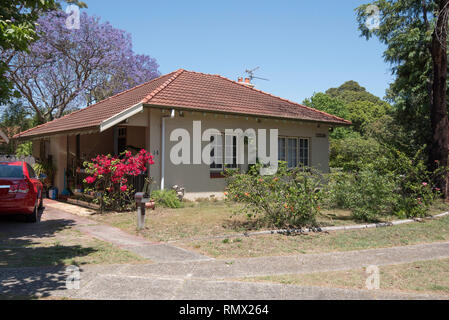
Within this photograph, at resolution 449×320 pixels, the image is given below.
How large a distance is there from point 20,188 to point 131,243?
3344 mm

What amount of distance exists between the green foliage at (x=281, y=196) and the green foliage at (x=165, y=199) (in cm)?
371

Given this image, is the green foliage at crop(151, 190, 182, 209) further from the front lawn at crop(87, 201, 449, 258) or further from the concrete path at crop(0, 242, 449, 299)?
the concrete path at crop(0, 242, 449, 299)

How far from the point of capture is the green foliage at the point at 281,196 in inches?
339

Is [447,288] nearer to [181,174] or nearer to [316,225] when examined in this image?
[316,225]

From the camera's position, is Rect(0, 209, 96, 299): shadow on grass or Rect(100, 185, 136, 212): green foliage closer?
Rect(0, 209, 96, 299): shadow on grass

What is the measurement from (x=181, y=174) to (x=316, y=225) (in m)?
5.82

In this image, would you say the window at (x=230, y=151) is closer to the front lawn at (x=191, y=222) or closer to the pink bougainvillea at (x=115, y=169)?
the front lawn at (x=191, y=222)

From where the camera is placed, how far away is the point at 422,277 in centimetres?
557

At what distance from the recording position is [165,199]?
40.3 feet

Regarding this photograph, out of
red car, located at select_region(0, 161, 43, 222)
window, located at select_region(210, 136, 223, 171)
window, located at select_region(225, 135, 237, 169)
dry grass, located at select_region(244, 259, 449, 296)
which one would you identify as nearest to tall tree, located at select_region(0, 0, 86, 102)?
red car, located at select_region(0, 161, 43, 222)

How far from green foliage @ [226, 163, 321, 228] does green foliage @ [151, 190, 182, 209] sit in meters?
3.71

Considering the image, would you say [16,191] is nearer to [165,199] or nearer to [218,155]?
[165,199]

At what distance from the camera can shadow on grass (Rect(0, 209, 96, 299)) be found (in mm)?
4914

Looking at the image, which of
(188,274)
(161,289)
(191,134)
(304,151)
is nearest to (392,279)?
(188,274)
